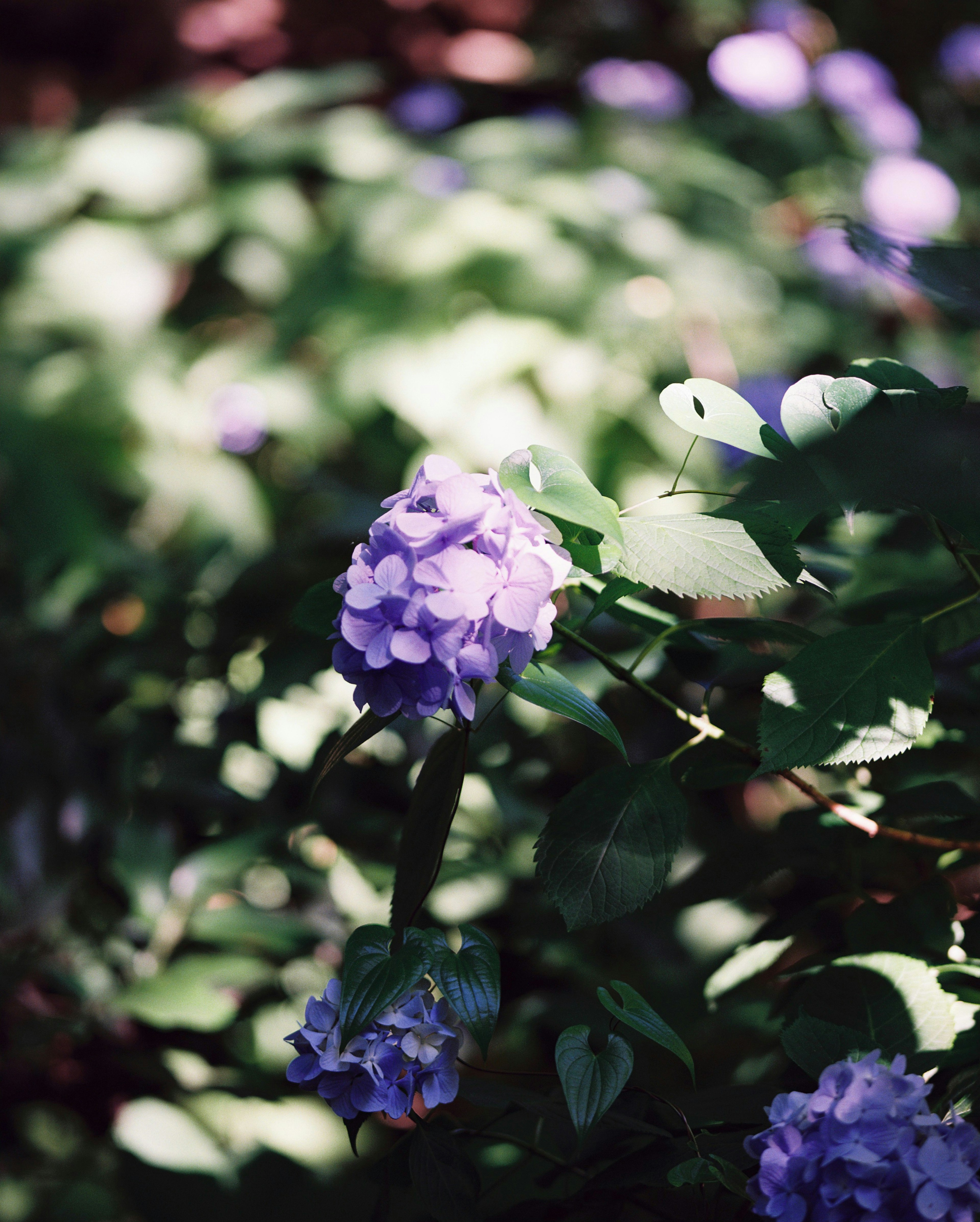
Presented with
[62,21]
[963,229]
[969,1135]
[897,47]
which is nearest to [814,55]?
[897,47]

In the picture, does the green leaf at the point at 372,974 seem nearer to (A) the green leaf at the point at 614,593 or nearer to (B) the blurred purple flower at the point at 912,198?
(A) the green leaf at the point at 614,593

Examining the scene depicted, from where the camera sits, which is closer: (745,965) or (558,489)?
(558,489)

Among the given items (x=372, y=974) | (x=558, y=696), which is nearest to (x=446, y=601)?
(x=558, y=696)

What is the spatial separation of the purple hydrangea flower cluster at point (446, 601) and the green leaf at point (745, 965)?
31cm

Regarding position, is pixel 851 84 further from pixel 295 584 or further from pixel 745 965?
pixel 745 965

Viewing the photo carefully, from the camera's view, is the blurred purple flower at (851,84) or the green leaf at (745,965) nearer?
the green leaf at (745,965)

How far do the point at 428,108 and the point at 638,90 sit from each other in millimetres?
495

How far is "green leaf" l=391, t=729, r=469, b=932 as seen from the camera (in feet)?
1.37

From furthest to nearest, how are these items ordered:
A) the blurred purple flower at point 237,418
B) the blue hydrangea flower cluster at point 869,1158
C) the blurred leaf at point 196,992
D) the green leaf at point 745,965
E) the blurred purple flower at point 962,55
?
the blurred purple flower at point 962,55 < the blurred purple flower at point 237,418 < the blurred leaf at point 196,992 < the green leaf at point 745,965 < the blue hydrangea flower cluster at point 869,1158

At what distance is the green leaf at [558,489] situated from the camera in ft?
1.21

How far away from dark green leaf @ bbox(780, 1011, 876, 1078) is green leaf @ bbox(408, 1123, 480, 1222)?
0.15m

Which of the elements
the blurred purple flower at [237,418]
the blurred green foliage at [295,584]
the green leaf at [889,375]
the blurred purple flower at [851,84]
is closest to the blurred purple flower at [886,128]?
the blurred purple flower at [851,84]

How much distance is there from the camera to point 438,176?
5.56 feet

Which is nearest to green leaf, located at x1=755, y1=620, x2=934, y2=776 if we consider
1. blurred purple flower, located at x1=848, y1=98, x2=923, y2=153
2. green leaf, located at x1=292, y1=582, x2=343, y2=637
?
green leaf, located at x1=292, y1=582, x2=343, y2=637
